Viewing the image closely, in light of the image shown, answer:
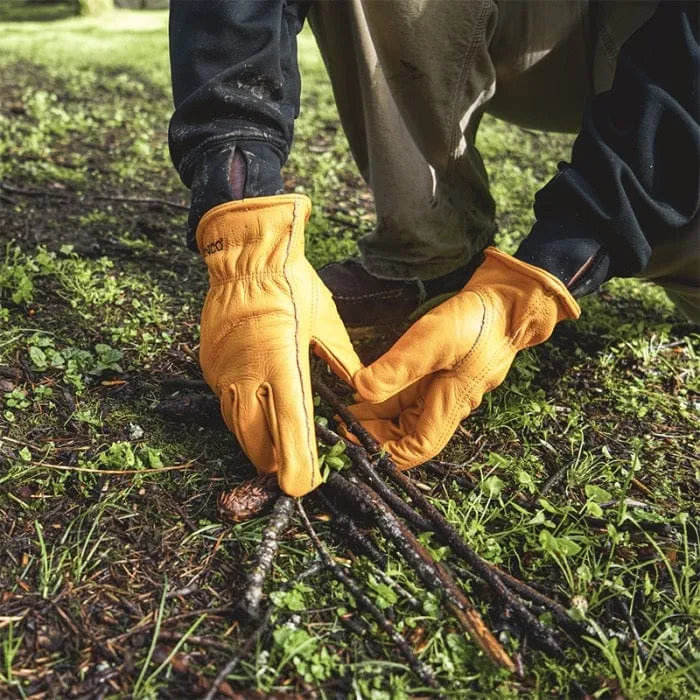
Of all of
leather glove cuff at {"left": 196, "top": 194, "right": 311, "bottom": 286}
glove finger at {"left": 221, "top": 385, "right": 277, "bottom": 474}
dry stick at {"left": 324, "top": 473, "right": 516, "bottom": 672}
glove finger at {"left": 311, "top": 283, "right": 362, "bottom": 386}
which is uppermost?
leather glove cuff at {"left": 196, "top": 194, "right": 311, "bottom": 286}

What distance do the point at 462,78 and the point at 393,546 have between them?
1.42 metres

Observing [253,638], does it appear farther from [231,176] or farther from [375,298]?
[375,298]

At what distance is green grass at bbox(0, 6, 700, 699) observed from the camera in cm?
130

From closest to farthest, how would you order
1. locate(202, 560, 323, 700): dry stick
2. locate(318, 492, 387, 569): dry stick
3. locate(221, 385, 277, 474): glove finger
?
1. locate(202, 560, 323, 700): dry stick
2. locate(318, 492, 387, 569): dry stick
3. locate(221, 385, 277, 474): glove finger

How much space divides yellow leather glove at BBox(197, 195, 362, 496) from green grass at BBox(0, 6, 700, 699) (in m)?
0.16

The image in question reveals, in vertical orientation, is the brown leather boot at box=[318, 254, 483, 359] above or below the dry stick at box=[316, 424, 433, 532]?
below

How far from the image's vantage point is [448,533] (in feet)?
4.97

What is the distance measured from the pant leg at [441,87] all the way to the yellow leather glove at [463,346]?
633mm

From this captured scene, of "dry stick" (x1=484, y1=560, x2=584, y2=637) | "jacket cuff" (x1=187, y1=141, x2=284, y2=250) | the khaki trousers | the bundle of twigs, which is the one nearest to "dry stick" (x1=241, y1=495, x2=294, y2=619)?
the bundle of twigs

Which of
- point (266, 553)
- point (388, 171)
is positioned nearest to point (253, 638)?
point (266, 553)

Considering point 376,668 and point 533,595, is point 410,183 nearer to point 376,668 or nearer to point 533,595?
point 533,595

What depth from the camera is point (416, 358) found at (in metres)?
1.64

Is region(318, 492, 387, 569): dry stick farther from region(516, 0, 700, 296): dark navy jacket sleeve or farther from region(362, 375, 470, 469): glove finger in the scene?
region(516, 0, 700, 296): dark navy jacket sleeve

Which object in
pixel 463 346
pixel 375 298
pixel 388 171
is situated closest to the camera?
pixel 463 346
